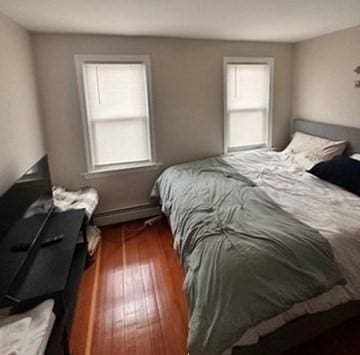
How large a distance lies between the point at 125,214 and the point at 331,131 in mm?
2813

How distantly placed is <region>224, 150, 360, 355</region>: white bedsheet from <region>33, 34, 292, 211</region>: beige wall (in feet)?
3.02

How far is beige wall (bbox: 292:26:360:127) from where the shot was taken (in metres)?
3.01

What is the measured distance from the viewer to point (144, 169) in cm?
345

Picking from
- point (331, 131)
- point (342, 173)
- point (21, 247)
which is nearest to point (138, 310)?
point (21, 247)

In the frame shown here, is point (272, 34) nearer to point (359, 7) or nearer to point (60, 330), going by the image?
point (359, 7)

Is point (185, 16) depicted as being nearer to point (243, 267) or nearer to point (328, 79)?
point (328, 79)

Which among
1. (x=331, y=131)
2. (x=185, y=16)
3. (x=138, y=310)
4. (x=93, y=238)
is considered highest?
(x=185, y=16)

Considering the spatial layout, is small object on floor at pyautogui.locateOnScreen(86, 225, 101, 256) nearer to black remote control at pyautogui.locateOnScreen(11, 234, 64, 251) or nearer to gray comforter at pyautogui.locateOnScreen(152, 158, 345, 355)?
black remote control at pyautogui.locateOnScreen(11, 234, 64, 251)

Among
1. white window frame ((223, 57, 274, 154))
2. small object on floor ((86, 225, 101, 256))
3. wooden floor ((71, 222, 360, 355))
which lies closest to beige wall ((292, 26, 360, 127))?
white window frame ((223, 57, 274, 154))

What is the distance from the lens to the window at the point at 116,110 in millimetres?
3072

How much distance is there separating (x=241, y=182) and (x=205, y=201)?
0.57 m

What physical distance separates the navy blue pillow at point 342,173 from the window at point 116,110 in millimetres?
1968

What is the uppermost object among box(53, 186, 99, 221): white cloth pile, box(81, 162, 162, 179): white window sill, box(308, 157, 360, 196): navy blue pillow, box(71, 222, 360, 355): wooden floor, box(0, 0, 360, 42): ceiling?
box(0, 0, 360, 42): ceiling

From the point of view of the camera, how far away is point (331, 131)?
10.8ft
